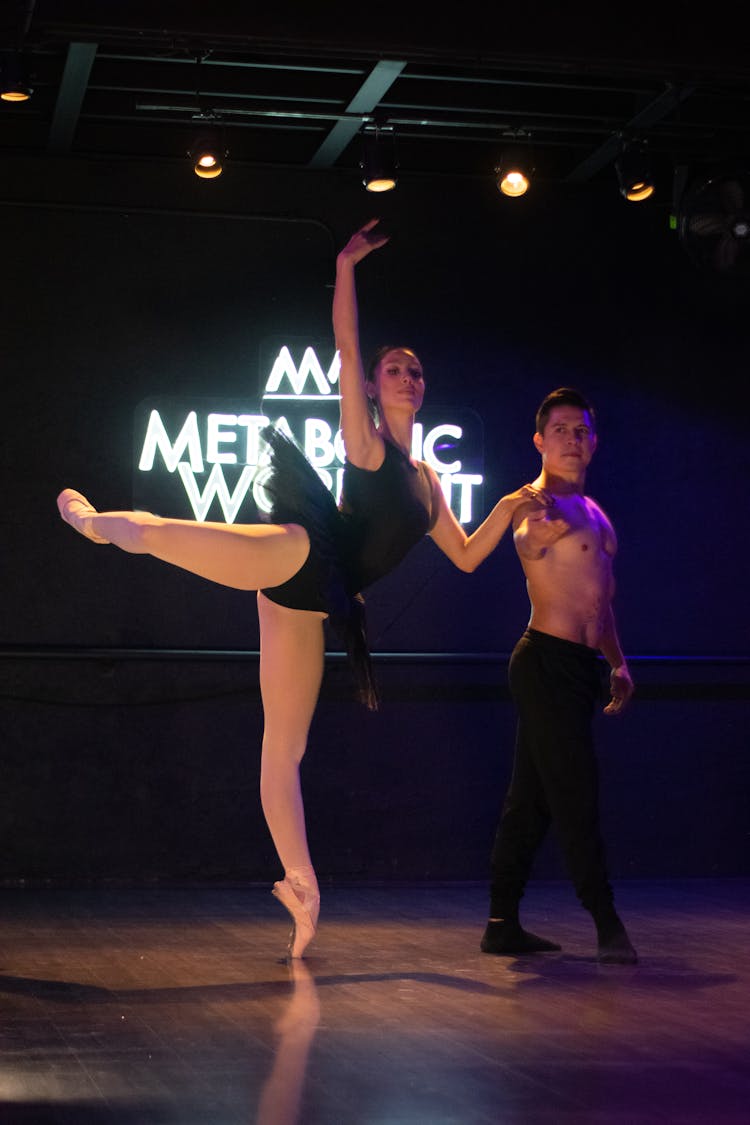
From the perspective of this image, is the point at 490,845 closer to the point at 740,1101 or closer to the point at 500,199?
the point at 500,199

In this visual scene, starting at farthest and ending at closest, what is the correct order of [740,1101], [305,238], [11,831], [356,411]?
[305,238]
[11,831]
[356,411]
[740,1101]

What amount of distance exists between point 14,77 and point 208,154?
104 centimetres

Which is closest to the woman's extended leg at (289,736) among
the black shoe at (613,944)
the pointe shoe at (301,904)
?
the pointe shoe at (301,904)

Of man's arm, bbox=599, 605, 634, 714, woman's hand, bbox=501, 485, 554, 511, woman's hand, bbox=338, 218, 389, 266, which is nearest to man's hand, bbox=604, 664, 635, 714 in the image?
man's arm, bbox=599, 605, 634, 714

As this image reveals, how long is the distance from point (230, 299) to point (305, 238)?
45cm

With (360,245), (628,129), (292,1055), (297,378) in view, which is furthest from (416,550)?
(292,1055)

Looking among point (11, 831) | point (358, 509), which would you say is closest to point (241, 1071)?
point (358, 509)

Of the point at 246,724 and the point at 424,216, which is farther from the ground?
the point at 424,216

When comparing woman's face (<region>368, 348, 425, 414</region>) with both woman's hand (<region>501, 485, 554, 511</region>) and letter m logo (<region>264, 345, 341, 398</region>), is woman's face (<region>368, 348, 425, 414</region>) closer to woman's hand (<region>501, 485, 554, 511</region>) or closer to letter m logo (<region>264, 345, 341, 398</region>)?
woman's hand (<region>501, 485, 554, 511</region>)

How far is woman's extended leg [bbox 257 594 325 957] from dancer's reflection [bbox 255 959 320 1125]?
252 mm

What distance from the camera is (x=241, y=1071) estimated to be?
318 cm

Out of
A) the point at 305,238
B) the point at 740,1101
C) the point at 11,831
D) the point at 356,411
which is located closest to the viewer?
the point at 740,1101

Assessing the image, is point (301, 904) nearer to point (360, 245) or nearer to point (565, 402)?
point (565, 402)

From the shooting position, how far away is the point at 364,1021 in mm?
3744
